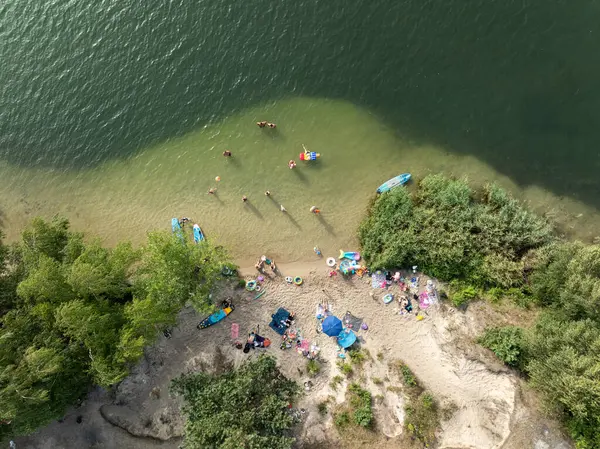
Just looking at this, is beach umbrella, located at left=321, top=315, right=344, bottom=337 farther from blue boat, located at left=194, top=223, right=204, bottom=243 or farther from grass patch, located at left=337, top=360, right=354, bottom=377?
blue boat, located at left=194, top=223, right=204, bottom=243

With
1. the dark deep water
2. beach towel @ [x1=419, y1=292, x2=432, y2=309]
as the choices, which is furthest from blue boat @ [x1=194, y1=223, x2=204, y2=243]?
beach towel @ [x1=419, y1=292, x2=432, y2=309]

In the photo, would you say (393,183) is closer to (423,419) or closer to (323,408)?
(423,419)

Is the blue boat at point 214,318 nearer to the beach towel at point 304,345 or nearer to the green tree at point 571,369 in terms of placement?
the beach towel at point 304,345

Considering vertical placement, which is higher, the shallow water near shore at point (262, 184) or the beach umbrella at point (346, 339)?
the shallow water near shore at point (262, 184)

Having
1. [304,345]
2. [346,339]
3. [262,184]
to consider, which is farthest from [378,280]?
[262,184]

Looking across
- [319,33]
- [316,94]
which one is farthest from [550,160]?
[319,33]

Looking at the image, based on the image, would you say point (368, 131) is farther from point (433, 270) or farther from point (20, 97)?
point (20, 97)

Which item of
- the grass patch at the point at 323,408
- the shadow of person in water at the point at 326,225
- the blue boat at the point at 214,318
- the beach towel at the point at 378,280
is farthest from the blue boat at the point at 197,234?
the grass patch at the point at 323,408
